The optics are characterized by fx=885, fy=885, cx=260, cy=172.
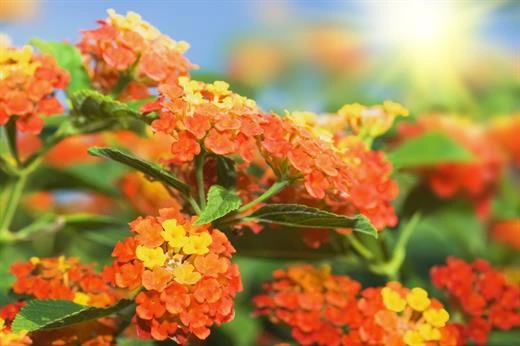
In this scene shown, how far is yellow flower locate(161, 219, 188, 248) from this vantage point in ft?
2.81

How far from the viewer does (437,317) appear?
99cm

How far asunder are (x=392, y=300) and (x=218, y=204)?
0.86ft

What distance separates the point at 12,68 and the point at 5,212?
0.72 feet

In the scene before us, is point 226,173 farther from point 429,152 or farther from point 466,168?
point 466,168

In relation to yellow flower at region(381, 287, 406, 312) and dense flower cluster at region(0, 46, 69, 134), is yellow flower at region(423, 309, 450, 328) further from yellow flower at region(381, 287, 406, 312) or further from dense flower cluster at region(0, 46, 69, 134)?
dense flower cluster at region(0, 46, 69, 134)

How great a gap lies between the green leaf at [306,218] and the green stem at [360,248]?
274 mm

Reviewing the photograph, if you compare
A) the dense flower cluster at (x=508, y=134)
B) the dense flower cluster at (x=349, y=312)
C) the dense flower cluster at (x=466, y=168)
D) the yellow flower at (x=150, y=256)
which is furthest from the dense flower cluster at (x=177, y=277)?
the dense flower cluster at (x=508, y=134)

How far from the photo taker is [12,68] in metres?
1.05

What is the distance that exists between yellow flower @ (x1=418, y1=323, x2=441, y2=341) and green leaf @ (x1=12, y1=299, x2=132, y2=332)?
12.8 inches

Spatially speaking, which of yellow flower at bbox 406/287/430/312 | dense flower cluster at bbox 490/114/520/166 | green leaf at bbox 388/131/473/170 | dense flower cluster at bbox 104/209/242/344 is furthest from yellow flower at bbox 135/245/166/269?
dense flower cluster at bbox 490/114/520/166

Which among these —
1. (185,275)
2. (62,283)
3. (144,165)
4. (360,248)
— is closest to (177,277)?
(185,275)

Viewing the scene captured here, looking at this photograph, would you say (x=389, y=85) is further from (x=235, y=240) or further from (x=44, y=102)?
(x=44, y=102)

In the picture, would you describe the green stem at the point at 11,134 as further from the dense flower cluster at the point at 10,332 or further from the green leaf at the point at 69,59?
the dense flower cluster at the point at 10,332

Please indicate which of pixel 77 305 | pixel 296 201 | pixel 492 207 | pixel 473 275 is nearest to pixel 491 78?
pixel 492 207
